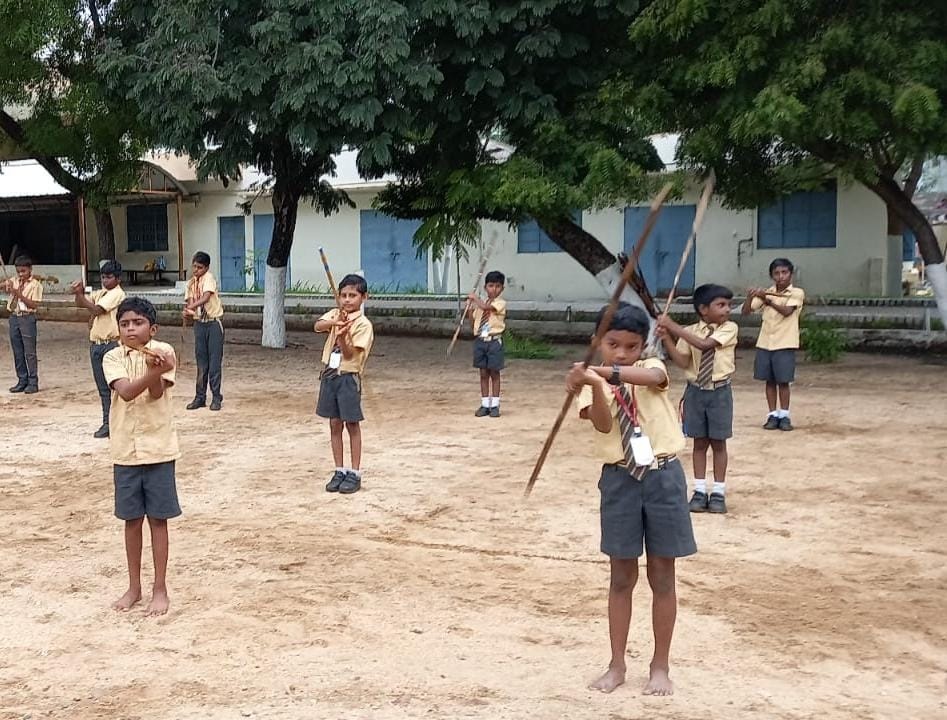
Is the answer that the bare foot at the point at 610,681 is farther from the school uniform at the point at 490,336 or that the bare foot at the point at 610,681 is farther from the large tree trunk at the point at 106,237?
the large tree trunk at the point at 106,237

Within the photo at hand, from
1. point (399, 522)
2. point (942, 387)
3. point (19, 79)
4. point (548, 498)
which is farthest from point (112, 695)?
point (19, 79)

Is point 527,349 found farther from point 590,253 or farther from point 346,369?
point 346,369

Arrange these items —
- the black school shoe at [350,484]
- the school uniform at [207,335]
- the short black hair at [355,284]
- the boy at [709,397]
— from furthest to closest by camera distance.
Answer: the school uniform at [207,335] → the black school shoe at [350,484] → the short black hair at [355,284] → the boy at [709,397]

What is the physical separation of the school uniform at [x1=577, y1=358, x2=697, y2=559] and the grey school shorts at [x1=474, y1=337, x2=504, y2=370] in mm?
6431

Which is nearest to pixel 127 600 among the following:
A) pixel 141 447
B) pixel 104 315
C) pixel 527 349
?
pixel 141 447

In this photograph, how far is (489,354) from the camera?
10.4 m

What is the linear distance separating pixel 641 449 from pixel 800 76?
8163 mm

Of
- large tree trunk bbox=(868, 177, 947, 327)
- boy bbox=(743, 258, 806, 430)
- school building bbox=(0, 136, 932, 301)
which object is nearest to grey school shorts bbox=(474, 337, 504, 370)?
boy bbox=(743, 258, 806, 430)

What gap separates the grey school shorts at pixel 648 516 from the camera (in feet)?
12.6

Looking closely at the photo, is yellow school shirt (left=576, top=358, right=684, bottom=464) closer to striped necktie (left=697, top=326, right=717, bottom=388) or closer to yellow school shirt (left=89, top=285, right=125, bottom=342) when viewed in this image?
striped necktie (left=697, top=326, right=717, bottom=388)

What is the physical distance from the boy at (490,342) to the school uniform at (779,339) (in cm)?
260

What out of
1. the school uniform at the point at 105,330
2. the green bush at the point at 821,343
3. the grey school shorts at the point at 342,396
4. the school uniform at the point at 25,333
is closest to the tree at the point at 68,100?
the school uniform at the point at 25,333

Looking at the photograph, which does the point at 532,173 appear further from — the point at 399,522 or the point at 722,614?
the point at 722,614

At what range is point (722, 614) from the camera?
4789mm
